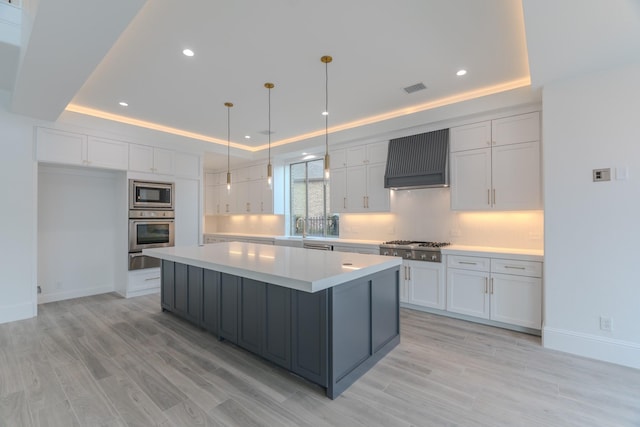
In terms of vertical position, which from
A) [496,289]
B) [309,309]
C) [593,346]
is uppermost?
[309,309]

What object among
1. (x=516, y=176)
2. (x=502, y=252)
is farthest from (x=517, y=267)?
(x=516, y=176)

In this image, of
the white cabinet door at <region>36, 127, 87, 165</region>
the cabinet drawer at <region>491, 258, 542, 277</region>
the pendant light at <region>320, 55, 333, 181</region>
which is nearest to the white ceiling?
the pendant light at <region>320, 55, 333, 181</region>

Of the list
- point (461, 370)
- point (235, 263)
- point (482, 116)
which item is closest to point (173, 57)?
point (235, 263)

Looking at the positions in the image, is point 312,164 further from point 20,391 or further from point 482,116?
point 20,391

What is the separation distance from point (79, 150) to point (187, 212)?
1.87 meters

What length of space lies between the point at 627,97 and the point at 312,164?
468cm

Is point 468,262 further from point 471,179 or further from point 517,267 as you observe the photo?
point 471,179

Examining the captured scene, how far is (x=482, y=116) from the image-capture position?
3783mm

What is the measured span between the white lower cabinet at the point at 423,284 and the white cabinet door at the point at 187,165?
420 centimetres

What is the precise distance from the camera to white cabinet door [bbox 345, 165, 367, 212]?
4.99 metres

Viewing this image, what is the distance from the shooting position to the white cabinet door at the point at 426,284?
388cm

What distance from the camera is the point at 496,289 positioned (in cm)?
348

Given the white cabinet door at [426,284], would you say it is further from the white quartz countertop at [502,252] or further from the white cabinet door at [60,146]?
the white cabinet door at [60,146]

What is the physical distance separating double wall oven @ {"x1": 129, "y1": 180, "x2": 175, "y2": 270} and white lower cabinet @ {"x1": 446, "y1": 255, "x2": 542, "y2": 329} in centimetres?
464
